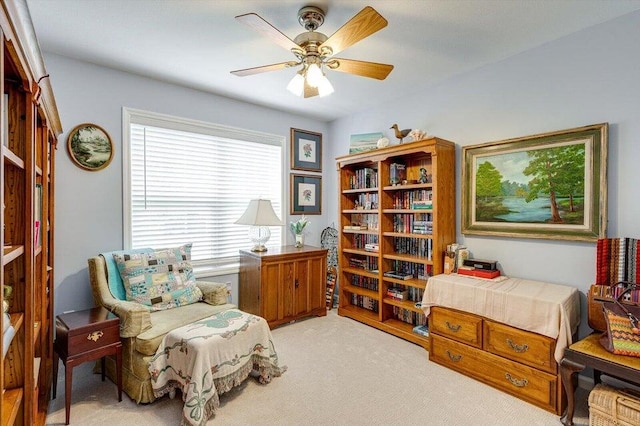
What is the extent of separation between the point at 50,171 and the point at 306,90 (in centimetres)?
196

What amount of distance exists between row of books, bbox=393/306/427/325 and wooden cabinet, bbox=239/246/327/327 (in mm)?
855

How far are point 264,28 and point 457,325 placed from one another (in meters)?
2.53

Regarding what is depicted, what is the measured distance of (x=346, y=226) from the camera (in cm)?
403

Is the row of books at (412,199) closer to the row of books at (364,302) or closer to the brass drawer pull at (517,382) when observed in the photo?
the row of books at (364,302)

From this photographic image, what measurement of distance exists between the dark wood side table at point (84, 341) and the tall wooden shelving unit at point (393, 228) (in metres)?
2.41

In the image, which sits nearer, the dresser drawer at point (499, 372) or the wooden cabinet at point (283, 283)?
the dresser drawer at point (499, 372)

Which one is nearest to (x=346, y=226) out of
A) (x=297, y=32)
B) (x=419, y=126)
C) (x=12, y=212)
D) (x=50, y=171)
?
(x=419, y=126)

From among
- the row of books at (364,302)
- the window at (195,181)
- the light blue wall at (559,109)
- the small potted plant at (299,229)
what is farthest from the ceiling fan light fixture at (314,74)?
the row of books at (364,302)

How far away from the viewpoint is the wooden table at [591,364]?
171cm

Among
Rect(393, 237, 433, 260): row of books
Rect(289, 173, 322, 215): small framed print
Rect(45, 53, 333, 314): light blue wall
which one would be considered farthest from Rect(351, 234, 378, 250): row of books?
Rect(45, 53, 333, 314): light blue wall

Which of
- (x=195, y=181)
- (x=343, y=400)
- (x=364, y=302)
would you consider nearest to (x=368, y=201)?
(x=364, y=302)

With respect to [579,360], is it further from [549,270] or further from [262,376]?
[262,376]

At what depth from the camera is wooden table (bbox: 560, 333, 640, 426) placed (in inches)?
67.2

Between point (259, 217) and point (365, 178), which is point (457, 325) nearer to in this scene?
point (365, 178)
